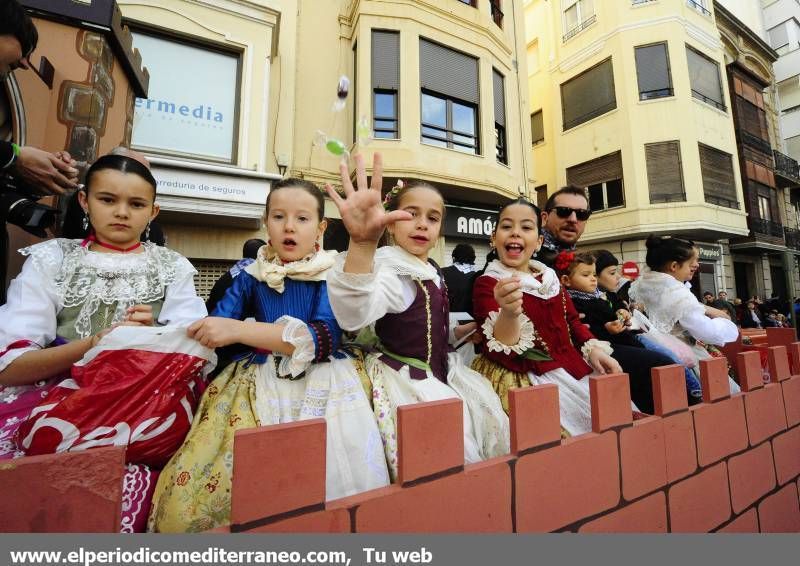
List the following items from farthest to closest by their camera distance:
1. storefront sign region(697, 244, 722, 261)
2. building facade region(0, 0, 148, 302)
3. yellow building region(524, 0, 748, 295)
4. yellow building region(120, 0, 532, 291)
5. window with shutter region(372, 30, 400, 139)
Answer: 1. storefront sign region(697, 244, 722, 261)
2. yellow building region(524, 0, 748, 295)
3. window with shutter region(372, 30, 400, 139)
4. yellow building region(120, 0, 532, 291)
5. building facade region(0, 0, 148, 302)

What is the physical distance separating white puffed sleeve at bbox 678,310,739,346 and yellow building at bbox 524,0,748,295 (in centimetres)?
1046

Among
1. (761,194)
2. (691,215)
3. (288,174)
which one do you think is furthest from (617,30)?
(288,174)

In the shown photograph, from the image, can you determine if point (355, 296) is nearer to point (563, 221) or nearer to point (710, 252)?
point (563, 221)

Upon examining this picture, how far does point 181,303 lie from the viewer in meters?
1.25

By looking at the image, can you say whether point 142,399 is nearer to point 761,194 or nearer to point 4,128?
point 4,128

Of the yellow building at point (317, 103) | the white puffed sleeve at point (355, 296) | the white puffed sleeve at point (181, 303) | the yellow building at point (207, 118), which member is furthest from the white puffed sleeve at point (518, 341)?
the yellow building at point (207, 118)

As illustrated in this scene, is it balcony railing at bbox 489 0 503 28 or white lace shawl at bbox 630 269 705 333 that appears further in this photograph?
balcony railing at bbox 489 0 503 28

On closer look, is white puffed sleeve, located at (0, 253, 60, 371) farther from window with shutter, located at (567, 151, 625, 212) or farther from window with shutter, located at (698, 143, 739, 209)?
window with shutter, located at (698, 143, 739, 209)

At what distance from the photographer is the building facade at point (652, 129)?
11.0 meters

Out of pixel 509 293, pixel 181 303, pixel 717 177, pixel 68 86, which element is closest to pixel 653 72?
pixel 717 177

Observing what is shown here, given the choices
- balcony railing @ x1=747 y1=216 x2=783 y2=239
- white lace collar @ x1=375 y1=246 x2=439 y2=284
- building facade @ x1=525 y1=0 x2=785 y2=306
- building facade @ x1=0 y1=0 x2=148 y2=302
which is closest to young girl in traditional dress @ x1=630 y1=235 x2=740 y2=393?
white lace collar @ x1=375 y1=246 x2=439 y2=284

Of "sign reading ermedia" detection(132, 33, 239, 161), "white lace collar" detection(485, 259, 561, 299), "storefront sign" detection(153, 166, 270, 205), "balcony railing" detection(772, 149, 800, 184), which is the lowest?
"white lace collar" detection(485, 259, 561, 299)

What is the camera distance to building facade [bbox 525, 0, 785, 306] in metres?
11.0

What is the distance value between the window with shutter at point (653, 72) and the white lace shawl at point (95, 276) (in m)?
14.3
